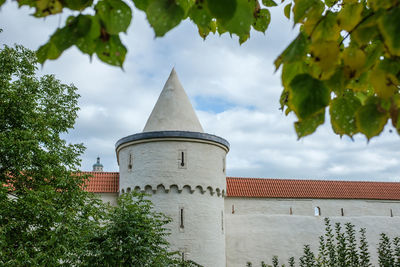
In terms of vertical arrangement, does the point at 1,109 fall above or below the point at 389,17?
above

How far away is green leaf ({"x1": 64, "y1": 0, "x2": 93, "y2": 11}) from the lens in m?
1.07

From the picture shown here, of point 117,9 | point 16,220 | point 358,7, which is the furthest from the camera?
point 16,220

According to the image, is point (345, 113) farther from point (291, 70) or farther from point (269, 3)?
point (269, 3)

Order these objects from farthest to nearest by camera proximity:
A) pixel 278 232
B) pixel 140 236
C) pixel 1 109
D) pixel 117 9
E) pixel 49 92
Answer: pixel 278 232, pixel 49 92, pixel 1 109, pixel 140 236, pixel 117 9

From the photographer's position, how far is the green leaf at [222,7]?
88cm

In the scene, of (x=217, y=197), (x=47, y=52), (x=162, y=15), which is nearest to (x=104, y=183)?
(x=217, y=197)

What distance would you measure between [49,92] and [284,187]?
9008 millimetres

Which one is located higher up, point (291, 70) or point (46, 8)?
point (46, 8)

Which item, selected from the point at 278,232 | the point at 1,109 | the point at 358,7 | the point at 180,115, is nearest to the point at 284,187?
the point at 278,232

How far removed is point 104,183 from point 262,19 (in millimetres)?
11563

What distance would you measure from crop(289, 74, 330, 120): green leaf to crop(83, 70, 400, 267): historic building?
970cm

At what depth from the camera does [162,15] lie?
96 centimetres

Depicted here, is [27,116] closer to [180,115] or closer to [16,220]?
[16,220]

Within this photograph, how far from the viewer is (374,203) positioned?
1456 cm
